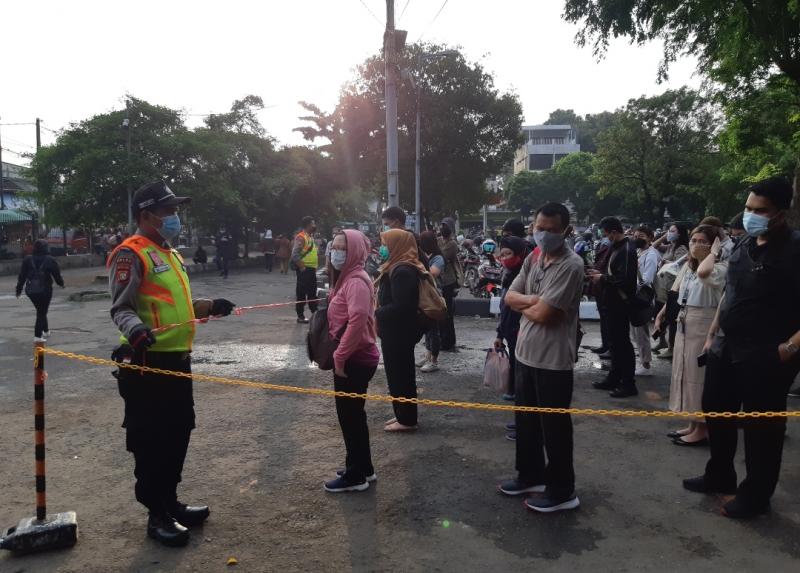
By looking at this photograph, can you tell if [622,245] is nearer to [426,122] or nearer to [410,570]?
[410,570]

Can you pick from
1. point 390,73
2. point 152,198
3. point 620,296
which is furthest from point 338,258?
point 390,73

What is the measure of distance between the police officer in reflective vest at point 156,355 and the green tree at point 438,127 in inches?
1087

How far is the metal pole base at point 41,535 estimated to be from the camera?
331 cm

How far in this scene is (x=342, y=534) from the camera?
356 centimetres

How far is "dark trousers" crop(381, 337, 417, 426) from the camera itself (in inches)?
201

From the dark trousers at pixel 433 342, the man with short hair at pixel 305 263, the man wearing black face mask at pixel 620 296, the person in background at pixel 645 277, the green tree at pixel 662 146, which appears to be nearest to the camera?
the man wearing black face mask at pixel 620 296

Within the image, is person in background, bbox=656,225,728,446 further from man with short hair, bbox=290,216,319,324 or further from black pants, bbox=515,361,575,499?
man with short hair, bbox=290,216,319,324

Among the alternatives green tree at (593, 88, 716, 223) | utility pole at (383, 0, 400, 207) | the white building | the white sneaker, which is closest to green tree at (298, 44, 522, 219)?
green tree at (593, 88, 716, 223)

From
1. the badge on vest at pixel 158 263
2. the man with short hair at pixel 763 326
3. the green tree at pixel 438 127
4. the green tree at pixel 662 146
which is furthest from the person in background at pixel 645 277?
the green tree at pixel 662 146

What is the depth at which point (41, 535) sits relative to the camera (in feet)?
11.0

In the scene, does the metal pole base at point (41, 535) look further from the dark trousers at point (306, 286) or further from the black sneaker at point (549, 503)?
the dark trousers at point (306, 286)

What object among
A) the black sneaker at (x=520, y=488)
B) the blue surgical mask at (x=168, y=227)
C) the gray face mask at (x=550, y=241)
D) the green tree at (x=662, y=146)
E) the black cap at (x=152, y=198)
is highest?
the green tree at (x=662, y=146)

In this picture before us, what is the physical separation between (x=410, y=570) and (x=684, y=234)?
6.03 m

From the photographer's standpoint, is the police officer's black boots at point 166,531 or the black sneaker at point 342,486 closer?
the police officer's black boots at point 166,531
